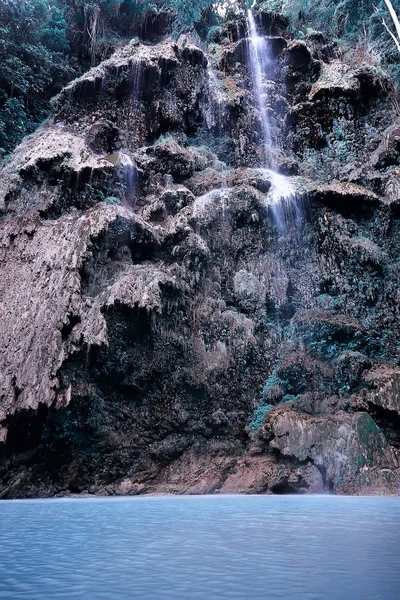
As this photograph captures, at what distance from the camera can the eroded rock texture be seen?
31.0ft

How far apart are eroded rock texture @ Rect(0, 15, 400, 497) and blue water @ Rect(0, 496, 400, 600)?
4.74 metres

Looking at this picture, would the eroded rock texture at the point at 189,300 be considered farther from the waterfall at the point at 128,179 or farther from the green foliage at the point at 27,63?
the green foliage at the point at 27,63

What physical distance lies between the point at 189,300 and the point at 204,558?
8549 mm

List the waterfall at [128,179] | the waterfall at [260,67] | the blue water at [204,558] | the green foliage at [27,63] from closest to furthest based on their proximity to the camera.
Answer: the blue water at [204,558] < the waterfall at [128,179] < the green foliage at [27,63] < the waterfall at [260,67]

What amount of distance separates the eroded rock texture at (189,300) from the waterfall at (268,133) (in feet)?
0.33

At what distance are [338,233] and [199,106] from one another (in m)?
6.77

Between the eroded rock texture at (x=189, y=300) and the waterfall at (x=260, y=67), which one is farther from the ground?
the waterfall at (x=260, y=67)

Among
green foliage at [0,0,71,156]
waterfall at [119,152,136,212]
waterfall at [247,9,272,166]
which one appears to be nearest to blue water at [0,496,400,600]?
waterfall at [119,152,136,212]

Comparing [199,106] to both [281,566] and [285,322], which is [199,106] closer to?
[285,322]

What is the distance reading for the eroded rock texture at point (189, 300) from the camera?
31.0ft

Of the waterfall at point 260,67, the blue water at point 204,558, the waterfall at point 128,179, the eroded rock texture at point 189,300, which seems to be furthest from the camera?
the waterfall at point 260,67

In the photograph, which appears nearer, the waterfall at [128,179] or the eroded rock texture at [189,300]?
the eroded rock texture at [189,300]

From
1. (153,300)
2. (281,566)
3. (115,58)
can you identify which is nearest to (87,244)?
(153,300)

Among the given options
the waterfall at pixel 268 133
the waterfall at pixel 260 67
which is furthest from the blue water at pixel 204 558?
the waterfall at pixel 260 67
